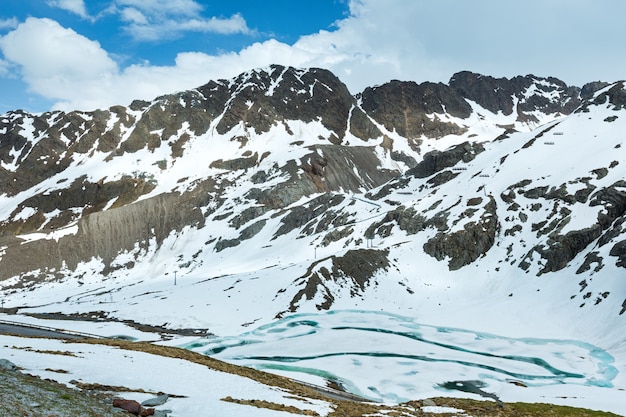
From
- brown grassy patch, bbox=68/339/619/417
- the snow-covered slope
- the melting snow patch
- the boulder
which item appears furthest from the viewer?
the melting snow patch

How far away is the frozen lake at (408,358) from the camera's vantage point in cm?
4981

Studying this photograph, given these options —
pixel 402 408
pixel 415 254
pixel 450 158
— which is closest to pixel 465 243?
pixel 415 254

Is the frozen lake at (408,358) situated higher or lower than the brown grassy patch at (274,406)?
lower

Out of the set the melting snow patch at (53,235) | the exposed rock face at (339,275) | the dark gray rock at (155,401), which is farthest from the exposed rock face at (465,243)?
the melting snow patch at (53,235)

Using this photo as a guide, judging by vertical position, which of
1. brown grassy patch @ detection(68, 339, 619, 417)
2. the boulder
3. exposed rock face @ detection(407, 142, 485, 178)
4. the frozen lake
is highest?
exposed rock face @ detection(407, 142, 485, 178)

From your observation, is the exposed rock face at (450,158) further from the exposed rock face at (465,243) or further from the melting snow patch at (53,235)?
the melting snow patch at (53,235)

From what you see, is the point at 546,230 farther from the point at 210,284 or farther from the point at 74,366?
the point at 74,366

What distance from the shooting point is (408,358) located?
201ft

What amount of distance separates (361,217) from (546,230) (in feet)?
179

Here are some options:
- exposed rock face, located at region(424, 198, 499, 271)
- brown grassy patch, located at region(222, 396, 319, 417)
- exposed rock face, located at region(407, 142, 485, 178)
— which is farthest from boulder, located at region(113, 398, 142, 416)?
exposed rock face, located at region(407, 142, 485, 178)

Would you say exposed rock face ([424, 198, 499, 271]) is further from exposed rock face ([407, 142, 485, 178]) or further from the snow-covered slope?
exposed rock face ([407, 142, 485, 178])

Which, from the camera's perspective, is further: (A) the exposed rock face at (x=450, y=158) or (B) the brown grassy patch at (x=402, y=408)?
(A) the exposed rock face at (x=450, y=158)

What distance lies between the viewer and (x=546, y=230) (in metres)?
104

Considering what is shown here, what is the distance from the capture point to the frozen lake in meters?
49.8
